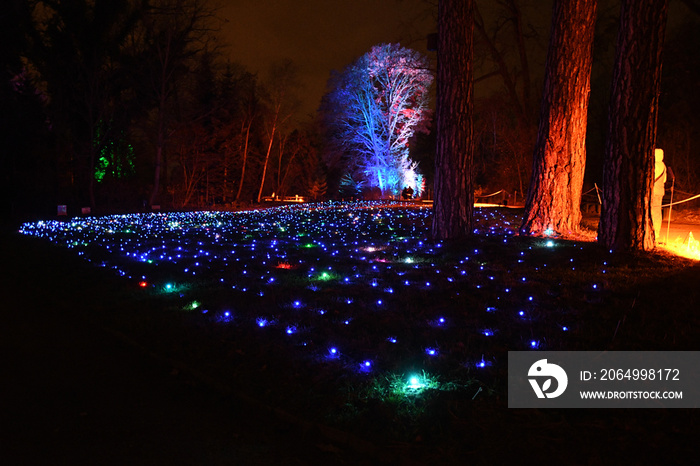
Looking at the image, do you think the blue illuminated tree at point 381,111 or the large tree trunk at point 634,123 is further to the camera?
the blue illuminated tree at point 381,111

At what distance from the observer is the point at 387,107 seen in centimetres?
3559

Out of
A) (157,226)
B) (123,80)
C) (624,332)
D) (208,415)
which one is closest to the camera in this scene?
(208,415)

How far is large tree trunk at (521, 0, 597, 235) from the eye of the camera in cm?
1084

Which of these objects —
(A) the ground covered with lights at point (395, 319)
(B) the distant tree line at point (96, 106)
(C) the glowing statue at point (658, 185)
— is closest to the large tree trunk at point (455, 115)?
(A) the ground covered with lights at point (395, 319)

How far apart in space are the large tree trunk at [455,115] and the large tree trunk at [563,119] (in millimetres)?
1799

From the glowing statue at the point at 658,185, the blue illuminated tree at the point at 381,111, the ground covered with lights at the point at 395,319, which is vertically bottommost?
the ground covered with lights at the point at 395,319

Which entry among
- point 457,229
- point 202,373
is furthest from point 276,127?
point 202,373

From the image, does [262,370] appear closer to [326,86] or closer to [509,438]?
[509,438]

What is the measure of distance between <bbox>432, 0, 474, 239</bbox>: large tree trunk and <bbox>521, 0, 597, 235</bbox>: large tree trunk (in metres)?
1.80

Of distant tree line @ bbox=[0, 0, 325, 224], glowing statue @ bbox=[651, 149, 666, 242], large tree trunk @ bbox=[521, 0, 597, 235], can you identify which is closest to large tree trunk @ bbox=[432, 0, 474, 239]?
large tree trunk @ bbox=[521, 0, 597, 235]

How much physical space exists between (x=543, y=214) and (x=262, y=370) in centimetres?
889

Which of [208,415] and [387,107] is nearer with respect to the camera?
[208,415]

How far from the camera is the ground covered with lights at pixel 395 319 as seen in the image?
356 cm

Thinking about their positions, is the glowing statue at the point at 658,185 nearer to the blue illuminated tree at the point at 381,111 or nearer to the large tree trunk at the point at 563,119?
the large tree trunk at the point at 563,119
